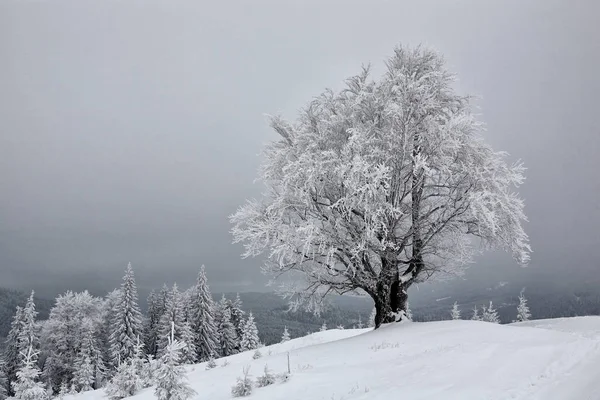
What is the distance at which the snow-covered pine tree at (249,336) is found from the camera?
50281 mm

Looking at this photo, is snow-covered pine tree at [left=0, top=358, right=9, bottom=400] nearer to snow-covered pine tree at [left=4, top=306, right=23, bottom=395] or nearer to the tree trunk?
snow-covered pine tree at [left=4, top=306, right=23, bottom=395]

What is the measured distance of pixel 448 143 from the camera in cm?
1402

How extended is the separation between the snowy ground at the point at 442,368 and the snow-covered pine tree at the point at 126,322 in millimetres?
38912

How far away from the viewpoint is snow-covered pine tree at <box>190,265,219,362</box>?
157ft

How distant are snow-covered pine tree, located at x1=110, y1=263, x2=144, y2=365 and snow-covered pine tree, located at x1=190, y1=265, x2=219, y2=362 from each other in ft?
23.2

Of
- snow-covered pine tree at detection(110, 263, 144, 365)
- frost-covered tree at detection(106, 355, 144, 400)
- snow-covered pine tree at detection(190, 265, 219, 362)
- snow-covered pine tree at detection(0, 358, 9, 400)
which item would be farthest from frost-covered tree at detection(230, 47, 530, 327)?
snow-covered pine tree at detection(0, 358, 9, 400)

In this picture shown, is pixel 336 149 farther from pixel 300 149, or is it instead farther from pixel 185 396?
pixel 185 396

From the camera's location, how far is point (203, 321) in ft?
159

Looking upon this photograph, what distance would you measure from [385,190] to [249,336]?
42842 millimetres

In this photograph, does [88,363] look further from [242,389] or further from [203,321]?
[242,389]

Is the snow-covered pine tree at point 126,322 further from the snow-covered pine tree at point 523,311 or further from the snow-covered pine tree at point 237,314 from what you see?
the snow-covered pine tree at point 523,311

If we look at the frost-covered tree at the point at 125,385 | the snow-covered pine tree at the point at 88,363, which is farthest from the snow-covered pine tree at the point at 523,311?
the snow-covered pine tree at the point at 88,363

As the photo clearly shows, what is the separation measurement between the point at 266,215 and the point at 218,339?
134ft

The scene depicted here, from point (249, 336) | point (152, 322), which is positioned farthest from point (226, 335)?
point (152, 322)
